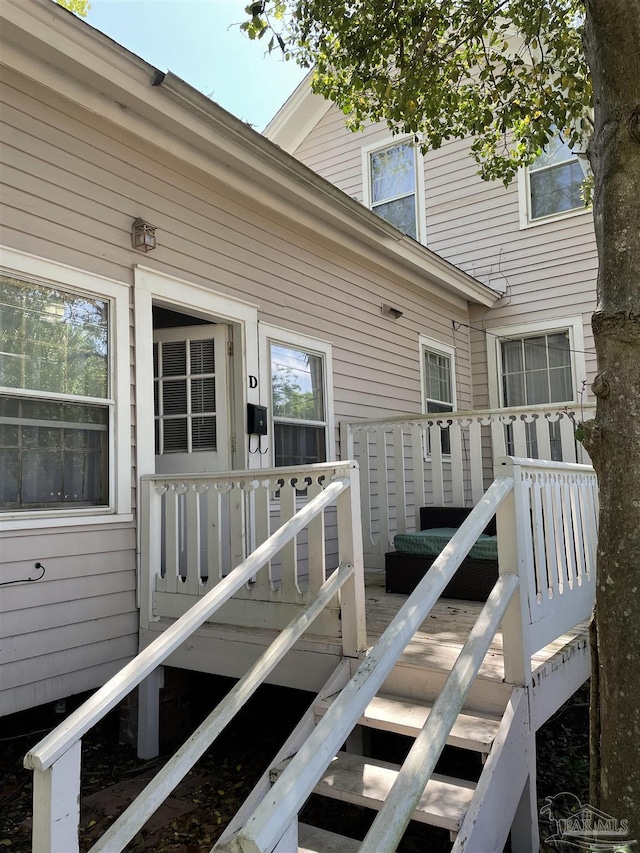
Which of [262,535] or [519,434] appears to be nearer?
[262,535]

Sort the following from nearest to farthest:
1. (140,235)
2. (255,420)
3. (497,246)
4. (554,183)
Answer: (140,235) → (255,420) → (554,183) → (497,246)

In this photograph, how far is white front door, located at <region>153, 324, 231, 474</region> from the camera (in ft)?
15.6

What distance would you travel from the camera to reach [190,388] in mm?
4832

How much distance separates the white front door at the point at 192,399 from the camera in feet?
15.6

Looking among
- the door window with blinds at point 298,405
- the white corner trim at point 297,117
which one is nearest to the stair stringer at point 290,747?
the door window with blinds at point 298,405

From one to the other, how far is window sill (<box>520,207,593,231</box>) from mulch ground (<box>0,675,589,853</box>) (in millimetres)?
5582

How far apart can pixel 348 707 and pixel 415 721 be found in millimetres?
1051

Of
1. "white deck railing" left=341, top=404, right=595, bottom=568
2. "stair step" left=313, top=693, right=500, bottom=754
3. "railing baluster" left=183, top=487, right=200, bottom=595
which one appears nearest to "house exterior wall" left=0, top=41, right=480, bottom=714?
"railing baluster" left=183, top=487, right=200, bottom=595

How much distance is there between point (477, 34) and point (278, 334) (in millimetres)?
2554

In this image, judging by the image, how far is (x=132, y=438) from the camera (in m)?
3.90

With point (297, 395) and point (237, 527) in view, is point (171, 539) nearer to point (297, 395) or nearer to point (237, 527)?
point (237, 527)

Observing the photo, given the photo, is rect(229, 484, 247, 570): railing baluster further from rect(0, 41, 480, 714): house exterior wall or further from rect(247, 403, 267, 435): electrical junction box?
rect(247, 403, 267, 435): electrical junction box

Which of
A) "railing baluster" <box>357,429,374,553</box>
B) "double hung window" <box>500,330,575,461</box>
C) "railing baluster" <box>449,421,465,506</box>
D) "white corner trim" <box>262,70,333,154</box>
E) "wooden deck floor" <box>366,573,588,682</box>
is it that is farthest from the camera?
"white corner trim" <box>262,70,333,154</box>

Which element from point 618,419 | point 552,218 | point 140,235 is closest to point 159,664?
point 618,419
